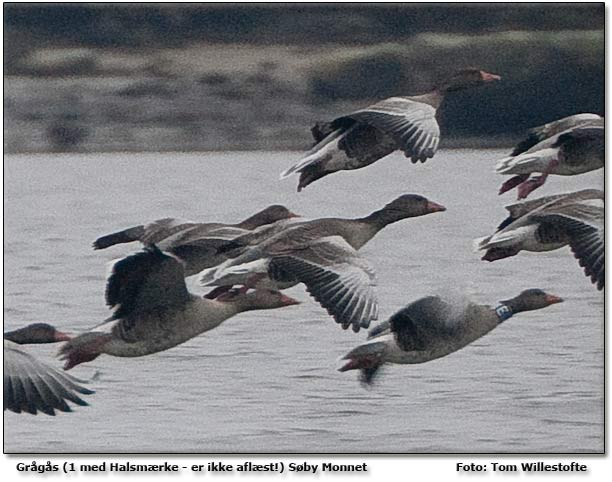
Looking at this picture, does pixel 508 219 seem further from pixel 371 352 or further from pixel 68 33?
pixel 68 33

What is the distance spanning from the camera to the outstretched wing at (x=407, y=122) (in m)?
3.57

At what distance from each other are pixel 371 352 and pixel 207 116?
0.75 m

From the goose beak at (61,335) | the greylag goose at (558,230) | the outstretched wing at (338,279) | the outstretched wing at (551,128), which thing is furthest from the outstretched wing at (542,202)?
the goose beak at (61,335)

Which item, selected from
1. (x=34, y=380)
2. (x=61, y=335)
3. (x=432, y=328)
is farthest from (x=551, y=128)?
(x=34, y=380)

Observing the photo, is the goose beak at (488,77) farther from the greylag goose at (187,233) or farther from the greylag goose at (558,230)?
the greylag goose at (187,233)

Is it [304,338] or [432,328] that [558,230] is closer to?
[432,328]

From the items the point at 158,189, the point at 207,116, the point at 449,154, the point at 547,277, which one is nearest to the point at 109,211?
the point at 158,189

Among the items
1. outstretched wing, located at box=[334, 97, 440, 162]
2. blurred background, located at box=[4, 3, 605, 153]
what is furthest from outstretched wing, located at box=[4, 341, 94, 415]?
outstretched wing, located at box=[334, 97, 440, 162]

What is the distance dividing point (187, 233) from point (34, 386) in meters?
0.56

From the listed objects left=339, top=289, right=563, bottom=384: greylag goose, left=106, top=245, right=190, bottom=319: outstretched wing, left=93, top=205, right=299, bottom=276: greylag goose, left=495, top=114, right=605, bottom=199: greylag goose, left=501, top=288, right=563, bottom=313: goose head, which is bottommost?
left=339, top=289, right=563, bottom=384: greylag goose

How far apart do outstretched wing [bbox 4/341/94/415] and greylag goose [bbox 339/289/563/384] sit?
0.72m

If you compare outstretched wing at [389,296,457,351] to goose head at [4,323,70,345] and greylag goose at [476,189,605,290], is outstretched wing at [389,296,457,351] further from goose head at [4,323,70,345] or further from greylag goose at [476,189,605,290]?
goose head at [4,323,70,345]

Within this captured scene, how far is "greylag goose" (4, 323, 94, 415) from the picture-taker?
3551 millimetres

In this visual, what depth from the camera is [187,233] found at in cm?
358
